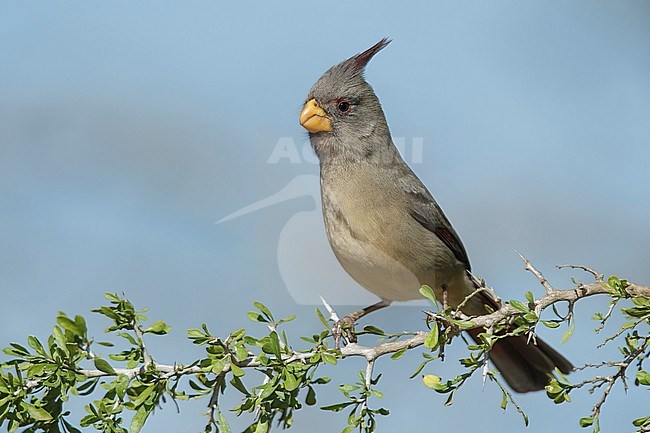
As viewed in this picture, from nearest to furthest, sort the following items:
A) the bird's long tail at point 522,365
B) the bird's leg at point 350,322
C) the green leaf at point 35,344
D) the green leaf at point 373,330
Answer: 1. the green leaf at point 35,344
2. the green leaf at point 373,330
3. the bird's leg at point 350,322
4. the bird's long tail at point 522,365

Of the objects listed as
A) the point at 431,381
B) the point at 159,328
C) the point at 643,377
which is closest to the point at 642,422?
the point at 643,377

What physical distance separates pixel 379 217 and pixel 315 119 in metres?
0.57

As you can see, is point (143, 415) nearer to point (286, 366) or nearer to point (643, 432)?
point (286, 366)

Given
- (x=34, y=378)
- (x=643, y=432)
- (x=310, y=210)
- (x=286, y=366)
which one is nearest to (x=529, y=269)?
(x=643, y=432)

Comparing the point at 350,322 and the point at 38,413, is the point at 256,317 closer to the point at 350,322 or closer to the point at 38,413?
the point at 38,413

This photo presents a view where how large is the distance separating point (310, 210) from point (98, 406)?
81.7 inches

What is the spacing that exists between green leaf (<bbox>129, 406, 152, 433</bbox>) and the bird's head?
177 cm

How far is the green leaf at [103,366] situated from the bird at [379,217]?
1.43 meters

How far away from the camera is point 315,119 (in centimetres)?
375

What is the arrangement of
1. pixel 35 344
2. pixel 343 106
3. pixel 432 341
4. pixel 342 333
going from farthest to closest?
pixel 343 106 → pixel 342 333 → pixel 432 341 → pixel 35 344

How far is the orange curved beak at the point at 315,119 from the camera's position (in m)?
3.74

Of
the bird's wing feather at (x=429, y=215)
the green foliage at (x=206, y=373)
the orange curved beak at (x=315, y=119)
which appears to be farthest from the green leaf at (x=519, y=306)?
the orange curved beak at (x=315, y=119)

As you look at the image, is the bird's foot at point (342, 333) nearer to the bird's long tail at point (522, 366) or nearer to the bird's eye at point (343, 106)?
the bird's long tail at point (522, 366)

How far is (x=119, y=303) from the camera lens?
7.50 feet
